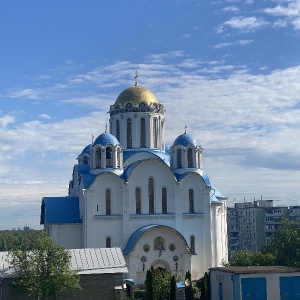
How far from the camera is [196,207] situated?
3672 cm

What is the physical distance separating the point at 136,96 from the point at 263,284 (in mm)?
18211

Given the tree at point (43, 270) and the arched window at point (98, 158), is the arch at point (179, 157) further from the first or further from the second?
the tree at point (43, 270)

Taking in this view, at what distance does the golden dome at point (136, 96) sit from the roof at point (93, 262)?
1506 cm

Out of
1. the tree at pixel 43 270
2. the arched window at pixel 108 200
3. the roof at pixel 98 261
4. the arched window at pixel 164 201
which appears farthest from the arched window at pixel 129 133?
the tree at pixel 43 270

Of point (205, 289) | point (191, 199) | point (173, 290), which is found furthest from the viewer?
point (191, 199)

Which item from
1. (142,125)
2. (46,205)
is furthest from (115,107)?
(46,205)

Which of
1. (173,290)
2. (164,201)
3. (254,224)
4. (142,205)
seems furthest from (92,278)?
(254,224)

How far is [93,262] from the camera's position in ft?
83.1

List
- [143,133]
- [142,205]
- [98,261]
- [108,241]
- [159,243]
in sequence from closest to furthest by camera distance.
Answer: [98,261], [159,243], [108,241], [142,205], [143,133]

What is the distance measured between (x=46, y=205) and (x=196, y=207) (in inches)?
377

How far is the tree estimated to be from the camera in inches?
893

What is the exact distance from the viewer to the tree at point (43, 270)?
22.7 metres

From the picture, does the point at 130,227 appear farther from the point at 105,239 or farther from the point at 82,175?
the point at 82,175

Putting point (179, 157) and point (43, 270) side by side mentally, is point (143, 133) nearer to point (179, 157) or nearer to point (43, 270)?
point (179, 157)
